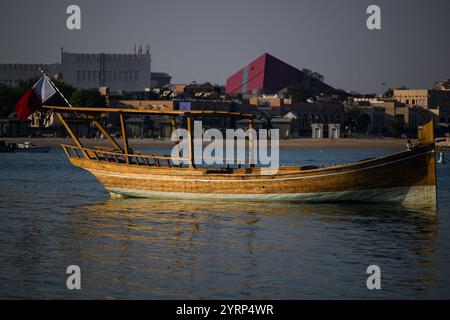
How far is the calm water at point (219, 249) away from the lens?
68.0 feet

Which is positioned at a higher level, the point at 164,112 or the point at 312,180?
the point at 164,112

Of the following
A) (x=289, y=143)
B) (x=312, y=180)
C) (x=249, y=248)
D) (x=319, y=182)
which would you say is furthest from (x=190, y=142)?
(x=289, y=143)

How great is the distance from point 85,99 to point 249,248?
100943mm

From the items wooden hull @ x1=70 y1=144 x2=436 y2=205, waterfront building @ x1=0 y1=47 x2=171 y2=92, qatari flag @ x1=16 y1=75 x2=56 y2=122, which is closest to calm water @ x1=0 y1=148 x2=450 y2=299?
wooden hull @ x1=70 y1=144 x2=436 y2=205

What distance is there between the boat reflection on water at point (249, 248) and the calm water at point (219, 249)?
0.03 metres

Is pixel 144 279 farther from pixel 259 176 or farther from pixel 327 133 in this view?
pixel 327 133

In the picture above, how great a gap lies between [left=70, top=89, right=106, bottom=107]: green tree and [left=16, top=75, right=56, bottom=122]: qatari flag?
8345 cm

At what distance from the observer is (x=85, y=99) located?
124m

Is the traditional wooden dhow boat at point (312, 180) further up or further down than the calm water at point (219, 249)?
further up

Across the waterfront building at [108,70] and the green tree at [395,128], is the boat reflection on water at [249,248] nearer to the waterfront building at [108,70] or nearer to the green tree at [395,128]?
the green tree at [395,128]

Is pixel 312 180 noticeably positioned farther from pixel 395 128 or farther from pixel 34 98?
pixel 395 128

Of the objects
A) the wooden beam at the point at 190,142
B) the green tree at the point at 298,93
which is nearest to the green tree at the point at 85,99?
the green tree at the point at 298,93

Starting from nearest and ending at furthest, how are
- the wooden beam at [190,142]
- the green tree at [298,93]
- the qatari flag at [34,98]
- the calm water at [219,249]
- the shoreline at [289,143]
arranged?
1. the calm water at [219,249]
2. the wooden beam at [190,142]
3. the qatari flag at [34,98]
4. the shoreline at [289,143]
5. the green tree at [298,93]
